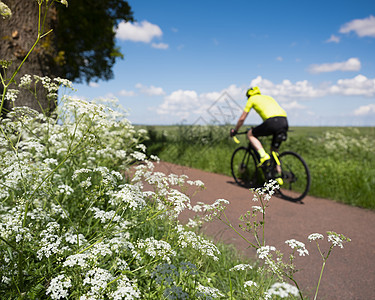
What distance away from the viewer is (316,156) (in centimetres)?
981

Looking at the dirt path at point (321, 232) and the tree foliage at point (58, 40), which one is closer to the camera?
the dirt path at point (321, 232)

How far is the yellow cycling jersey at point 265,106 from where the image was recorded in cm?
605

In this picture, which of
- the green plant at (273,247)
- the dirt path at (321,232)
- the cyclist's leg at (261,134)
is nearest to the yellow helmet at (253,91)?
the cyclist's leg at (261,134)

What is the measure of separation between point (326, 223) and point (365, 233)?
1.80 ft

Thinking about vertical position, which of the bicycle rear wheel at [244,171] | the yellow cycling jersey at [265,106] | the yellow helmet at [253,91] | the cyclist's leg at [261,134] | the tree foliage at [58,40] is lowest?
the bicycle rear wheel at [244,171]

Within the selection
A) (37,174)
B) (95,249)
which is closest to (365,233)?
(95,249)

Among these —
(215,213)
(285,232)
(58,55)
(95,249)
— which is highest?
(58,55)

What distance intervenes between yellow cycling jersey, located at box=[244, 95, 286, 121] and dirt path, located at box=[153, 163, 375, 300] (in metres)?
1.74

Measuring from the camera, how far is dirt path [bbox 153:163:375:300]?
127 inches

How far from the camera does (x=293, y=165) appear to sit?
7.12 metres

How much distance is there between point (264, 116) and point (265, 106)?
0.21 metres

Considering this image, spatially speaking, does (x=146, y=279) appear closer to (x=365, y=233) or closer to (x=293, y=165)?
(x=365, y=233)

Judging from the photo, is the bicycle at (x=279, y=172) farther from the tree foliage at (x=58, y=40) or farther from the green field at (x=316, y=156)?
the tree foliage at (x=58, y=40)

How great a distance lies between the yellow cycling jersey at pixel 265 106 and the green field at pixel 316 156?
2.26ft
